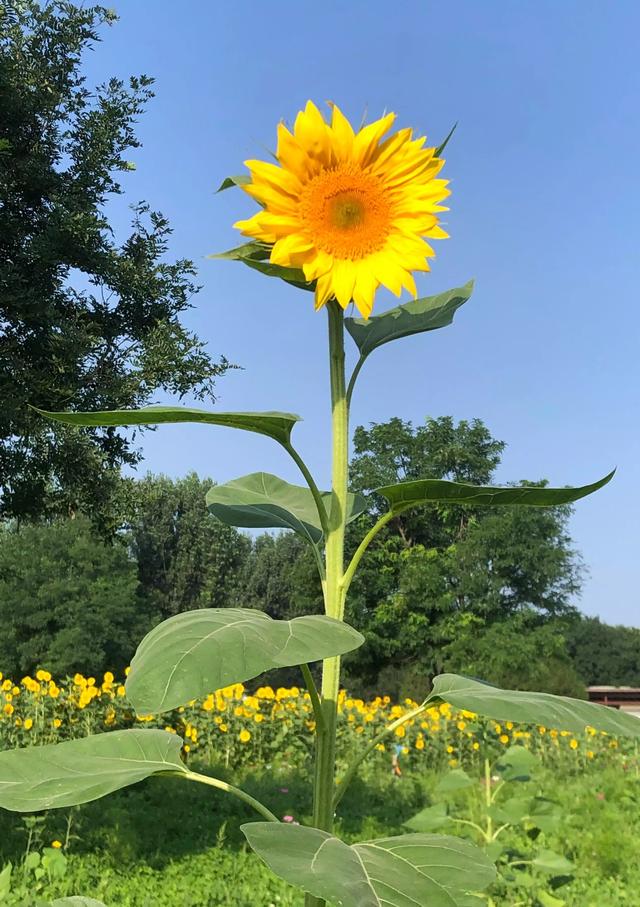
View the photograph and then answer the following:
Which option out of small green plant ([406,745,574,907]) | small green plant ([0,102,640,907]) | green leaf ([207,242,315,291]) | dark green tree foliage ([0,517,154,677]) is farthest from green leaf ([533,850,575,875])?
dark green tree foliage ([0,517,154,677])

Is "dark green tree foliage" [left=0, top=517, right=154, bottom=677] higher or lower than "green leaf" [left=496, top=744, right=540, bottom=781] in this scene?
higher

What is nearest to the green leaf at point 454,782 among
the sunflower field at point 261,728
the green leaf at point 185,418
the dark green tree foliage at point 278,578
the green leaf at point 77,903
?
the green leaf at point 77,903

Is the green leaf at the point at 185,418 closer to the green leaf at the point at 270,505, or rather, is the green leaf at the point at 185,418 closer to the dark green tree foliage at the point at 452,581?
the green leaf at the point at 270,505

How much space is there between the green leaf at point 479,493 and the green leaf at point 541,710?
0.70 ft

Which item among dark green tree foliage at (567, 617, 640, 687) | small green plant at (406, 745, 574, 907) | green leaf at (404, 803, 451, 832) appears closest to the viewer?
green leaf at (404, 803, 451, 832)

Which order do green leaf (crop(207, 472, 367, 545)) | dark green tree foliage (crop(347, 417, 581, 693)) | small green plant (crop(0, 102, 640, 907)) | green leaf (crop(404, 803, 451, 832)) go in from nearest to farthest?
small green plant (crop(0, 102, 640, 907))
green leaf (crop(207, 472, 367, 545))
green leaf (crop(404, 803, 451, 832))
dark green tree foliage (crop(347, 417, 581, 693))

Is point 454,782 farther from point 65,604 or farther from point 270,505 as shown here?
point 65,604

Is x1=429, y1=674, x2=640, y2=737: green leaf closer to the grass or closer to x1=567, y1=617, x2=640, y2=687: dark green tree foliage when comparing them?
the grass

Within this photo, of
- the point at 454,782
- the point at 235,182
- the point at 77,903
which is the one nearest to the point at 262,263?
the point at 235,182

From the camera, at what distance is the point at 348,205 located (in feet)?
3.20

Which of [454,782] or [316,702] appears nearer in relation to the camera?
[316,702]

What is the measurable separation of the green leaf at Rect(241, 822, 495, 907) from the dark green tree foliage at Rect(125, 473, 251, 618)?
1052 inches

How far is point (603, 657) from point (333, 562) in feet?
127

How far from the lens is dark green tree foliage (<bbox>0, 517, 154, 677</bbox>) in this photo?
901 inches
